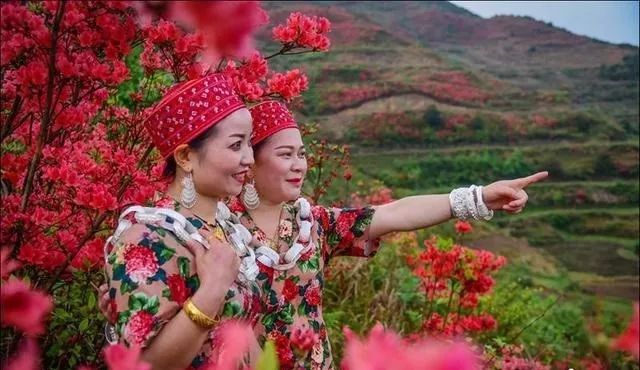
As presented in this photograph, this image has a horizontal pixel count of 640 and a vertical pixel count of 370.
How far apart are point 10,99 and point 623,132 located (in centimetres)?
2053

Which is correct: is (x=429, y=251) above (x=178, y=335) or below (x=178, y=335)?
below

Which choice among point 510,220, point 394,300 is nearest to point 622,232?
point 510,220

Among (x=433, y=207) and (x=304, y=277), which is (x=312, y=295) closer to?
(x=304, y=277)

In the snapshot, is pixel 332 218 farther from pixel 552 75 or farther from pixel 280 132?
pixel 552 75

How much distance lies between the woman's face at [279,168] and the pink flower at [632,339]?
4.45ft

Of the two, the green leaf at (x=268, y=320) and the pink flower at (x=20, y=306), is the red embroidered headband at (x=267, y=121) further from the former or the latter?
the pink flower at (x=20, y=306)

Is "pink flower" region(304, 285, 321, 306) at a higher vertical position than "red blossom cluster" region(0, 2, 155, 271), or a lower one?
lower

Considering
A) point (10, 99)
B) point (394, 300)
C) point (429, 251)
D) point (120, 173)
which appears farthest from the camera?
point (394, 300)

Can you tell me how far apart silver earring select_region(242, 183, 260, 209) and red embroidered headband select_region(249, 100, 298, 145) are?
4.9 inches

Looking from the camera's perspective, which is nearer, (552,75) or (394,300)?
(394,300)

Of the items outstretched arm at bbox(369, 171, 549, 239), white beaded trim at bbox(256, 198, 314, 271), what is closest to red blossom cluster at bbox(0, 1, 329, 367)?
white beaded trim at bbox(256, 198, 314, 271)

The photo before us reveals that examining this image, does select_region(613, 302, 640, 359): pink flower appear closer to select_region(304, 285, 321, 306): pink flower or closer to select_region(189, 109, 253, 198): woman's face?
select_region(189, 109, 253, 198): woman's face

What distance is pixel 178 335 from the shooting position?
4.05ft

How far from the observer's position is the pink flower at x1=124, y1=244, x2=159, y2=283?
127cm
